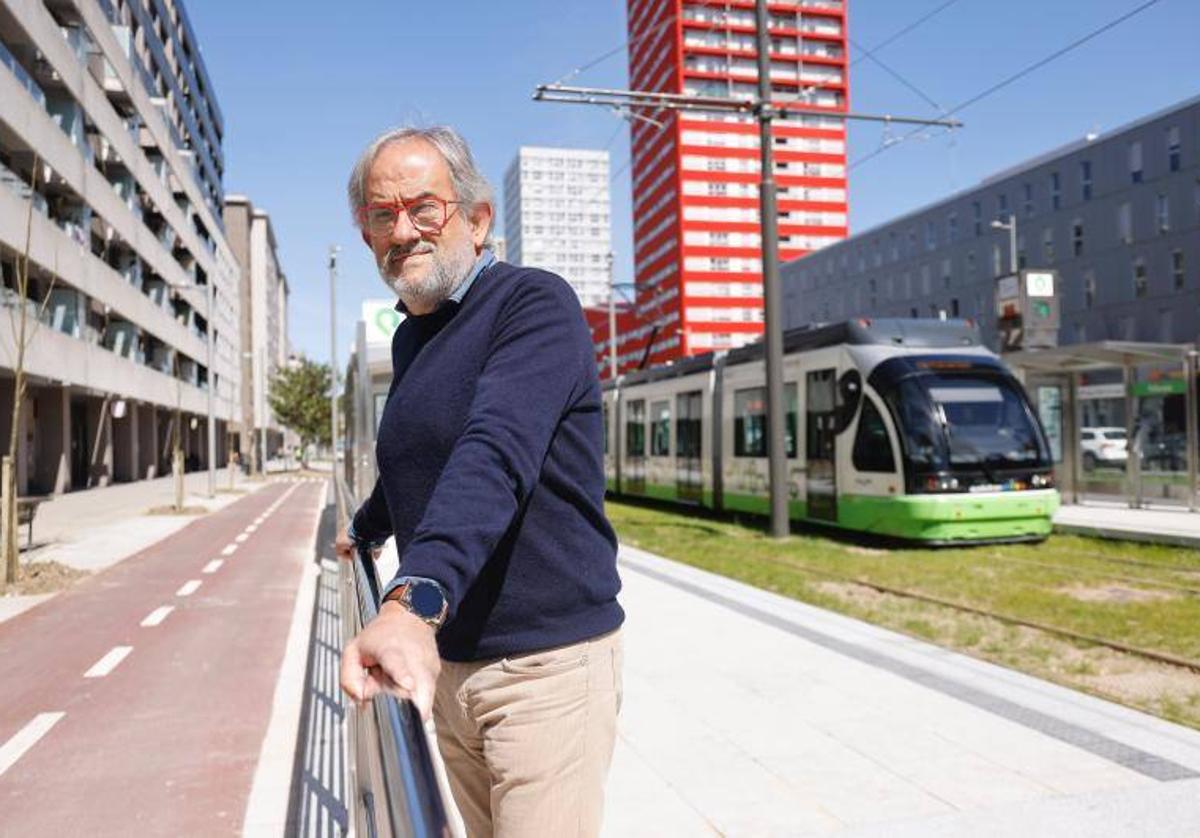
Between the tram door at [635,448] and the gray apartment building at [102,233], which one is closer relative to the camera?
the tram door at [635,448]

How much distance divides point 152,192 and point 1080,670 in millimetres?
44681

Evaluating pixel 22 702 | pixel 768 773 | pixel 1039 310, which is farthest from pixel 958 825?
pixel 1039 310

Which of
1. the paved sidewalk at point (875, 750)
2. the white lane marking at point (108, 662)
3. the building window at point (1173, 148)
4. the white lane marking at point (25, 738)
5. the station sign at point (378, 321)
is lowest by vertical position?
the white lane marking at point (25, 738)

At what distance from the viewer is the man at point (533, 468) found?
1.69 metres

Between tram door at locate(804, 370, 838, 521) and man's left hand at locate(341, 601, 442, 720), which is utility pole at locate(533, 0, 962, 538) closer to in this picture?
tram door at locate(804, 370, 838, 521)

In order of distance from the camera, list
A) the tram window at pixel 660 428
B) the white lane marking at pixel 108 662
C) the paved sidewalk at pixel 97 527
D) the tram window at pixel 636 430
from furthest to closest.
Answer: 1. the tram window at pixel 636 430
2. the tram window at pixel 660 428
3. the paved sidewalk at pixel 97 527
4. the white lane marking at pixel 108 662

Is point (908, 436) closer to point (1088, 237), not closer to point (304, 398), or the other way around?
point (1088, 237)

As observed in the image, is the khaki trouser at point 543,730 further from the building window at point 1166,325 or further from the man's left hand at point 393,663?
the building window at point 1166,325

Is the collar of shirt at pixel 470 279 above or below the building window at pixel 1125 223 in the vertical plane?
below

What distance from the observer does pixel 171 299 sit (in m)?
50.0

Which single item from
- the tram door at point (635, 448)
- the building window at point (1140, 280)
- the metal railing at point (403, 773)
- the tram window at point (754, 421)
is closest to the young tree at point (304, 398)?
the tram door at point (635, 448)

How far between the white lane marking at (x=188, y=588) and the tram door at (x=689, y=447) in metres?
9.28

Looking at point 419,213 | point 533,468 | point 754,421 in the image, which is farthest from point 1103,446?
point 533,468

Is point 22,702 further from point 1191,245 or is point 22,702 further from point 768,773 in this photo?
point 1191,245
